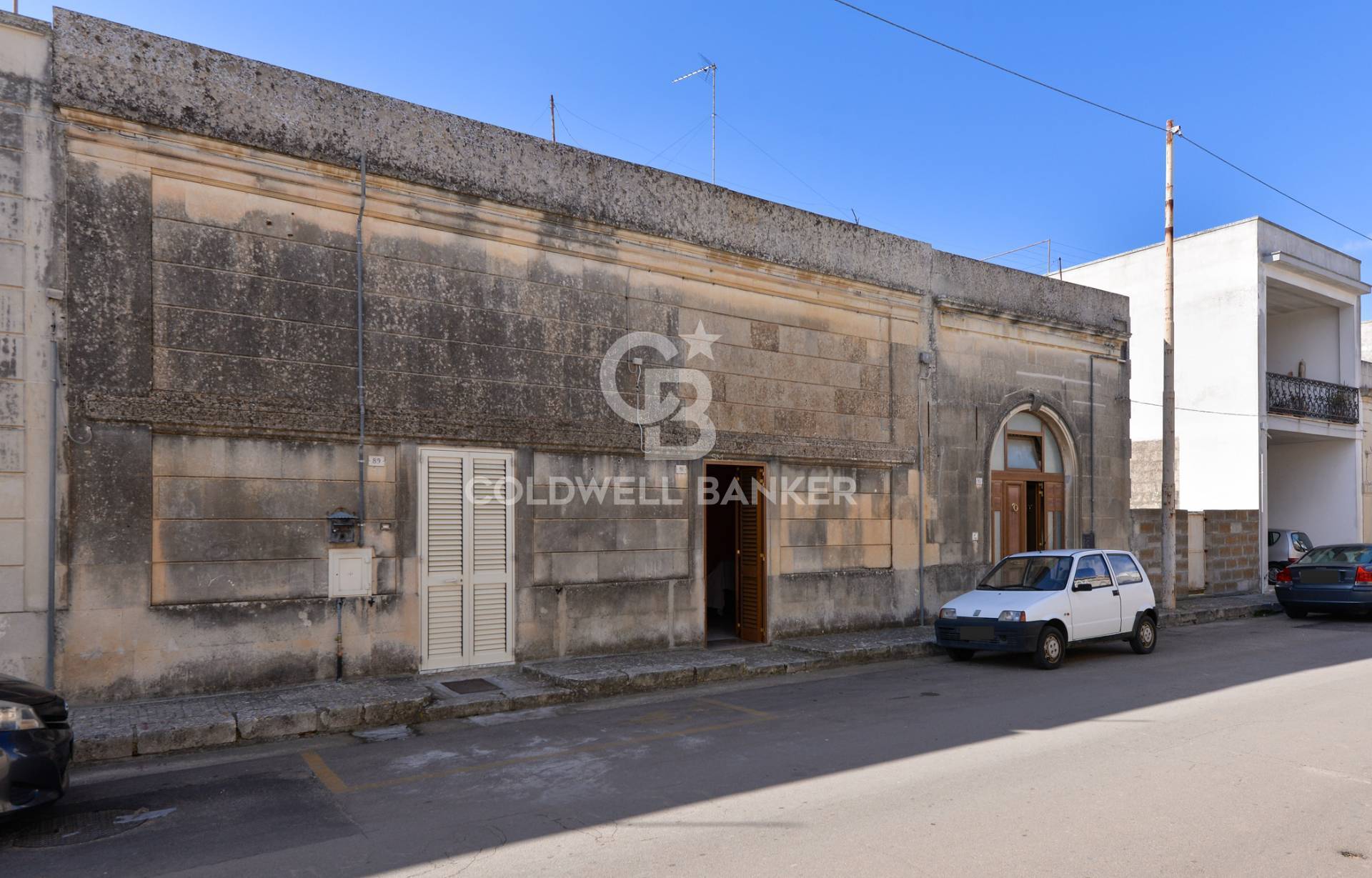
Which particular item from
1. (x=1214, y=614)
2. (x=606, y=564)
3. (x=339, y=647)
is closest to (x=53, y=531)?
(x=339, y=647)

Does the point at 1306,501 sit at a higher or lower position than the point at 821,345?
lower

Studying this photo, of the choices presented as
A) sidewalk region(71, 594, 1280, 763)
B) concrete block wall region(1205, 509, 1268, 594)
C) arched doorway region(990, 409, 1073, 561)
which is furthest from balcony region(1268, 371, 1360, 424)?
sidewalk region(71, 594, 1280, 763)

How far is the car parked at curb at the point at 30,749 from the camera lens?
16.7ft

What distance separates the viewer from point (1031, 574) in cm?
1246

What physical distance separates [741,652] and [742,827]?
6.76 m

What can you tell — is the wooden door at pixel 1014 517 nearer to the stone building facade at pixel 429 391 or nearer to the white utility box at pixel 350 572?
the stone building facade at pixel 429 391

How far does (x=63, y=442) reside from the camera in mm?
8039

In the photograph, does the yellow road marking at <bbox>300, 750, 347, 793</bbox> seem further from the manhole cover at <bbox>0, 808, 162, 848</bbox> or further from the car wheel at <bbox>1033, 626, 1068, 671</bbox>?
the car wheel at <bbox>1033, 626, 1068, 671</bbox>

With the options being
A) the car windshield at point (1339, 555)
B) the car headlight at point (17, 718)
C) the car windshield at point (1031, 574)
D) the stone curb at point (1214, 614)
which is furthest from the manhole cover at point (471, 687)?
the car windshield at point (1339, 555)

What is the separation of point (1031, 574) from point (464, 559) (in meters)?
7.77

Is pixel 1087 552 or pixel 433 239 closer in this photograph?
pixel 433 239

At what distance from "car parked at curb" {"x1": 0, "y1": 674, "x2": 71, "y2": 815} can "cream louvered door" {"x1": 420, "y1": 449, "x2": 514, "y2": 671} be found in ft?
14.9

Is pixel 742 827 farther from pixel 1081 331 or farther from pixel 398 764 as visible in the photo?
pixel 1081 331

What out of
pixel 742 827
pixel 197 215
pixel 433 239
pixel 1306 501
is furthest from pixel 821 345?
pixel 1306 501
